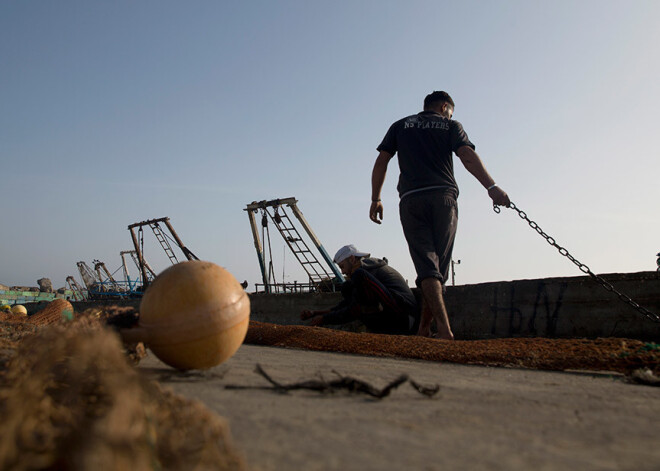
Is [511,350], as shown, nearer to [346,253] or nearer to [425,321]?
Result: [425,321]

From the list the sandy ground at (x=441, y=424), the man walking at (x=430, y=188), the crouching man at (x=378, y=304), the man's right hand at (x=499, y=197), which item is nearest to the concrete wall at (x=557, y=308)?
the crouching man at (x=378, y=304)

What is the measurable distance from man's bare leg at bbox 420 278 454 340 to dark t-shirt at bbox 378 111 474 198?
3.63 feet

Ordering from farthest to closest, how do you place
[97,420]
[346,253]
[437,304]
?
[346,253]
[437,304]
[97,420]

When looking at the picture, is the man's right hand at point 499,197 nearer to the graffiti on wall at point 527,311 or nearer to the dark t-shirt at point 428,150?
the dark t-shirt at point 428,150

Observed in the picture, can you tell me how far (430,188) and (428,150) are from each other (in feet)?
1.45

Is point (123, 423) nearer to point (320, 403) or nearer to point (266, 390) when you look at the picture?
point (320, 403)

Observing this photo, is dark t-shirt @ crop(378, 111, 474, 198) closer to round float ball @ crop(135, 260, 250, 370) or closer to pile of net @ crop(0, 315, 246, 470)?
round float ball @ crop(135, 260, 250, 370)

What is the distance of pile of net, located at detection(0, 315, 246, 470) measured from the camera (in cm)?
89

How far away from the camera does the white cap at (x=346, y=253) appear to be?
7.06 m

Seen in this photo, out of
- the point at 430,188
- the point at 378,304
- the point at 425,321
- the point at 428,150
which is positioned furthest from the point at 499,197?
the point at 378,304

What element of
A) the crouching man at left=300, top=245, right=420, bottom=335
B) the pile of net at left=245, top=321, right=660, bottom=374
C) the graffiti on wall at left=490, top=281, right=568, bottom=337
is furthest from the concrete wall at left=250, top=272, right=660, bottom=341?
the pile of net at left=245, top=321, right=660, bottom=374

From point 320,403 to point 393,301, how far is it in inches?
162

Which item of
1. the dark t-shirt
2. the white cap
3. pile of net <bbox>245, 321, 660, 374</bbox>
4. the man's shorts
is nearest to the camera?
pile of net <bbox>245, 321, 660, 374</bbox>

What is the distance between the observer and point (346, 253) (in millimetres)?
7102
